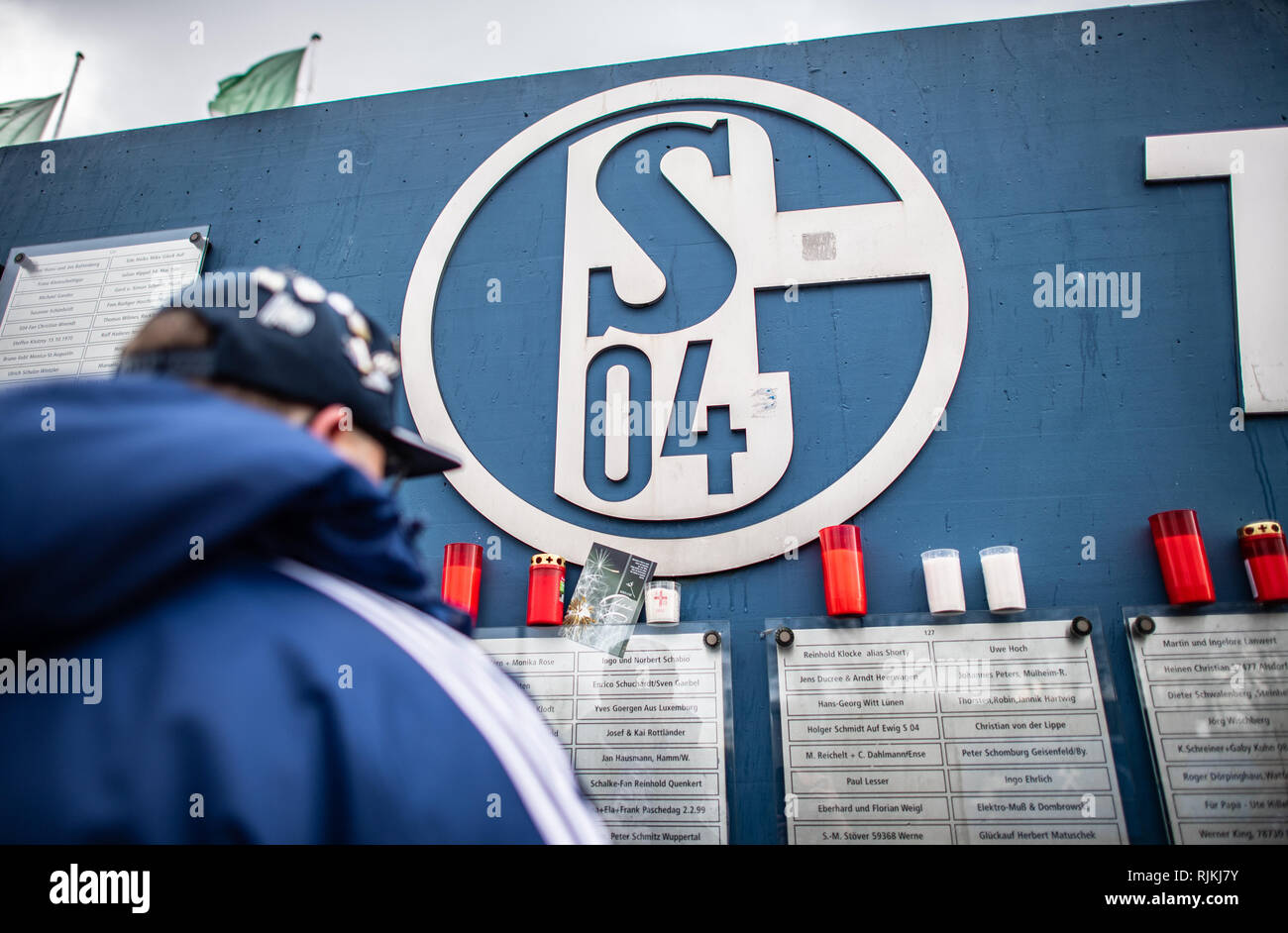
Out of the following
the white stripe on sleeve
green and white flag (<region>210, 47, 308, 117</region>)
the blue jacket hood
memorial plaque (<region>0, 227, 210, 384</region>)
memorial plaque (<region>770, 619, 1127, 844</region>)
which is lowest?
memorial plaque (<region>770, 619, 1127, 844</region>)

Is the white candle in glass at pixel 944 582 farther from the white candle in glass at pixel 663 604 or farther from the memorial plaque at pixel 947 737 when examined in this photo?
the white candle in glass at pixel 663 604

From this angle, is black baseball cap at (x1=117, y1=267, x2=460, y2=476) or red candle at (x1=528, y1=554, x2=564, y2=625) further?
red candle at (x1=528, y1=554, x2=564, y2=625)

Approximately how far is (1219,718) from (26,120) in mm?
3852

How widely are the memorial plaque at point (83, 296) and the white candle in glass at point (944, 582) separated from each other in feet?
6.79

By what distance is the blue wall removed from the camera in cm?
141

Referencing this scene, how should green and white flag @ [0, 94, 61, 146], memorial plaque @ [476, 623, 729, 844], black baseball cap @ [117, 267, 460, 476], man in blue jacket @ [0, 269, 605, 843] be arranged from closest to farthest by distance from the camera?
man in blue jacket @ [0, 269, 605, 843] < black baseball cap @ [117, 267, 460, 476] < memorial plaque @ [476, 623, 729, 844] < green and white flag @ [0, 94, 61, 146]

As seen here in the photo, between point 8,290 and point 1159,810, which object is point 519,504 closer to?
point 1159,810

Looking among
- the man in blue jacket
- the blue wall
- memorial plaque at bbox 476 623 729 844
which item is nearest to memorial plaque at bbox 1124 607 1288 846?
the blue wall

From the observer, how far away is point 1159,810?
1185 mm

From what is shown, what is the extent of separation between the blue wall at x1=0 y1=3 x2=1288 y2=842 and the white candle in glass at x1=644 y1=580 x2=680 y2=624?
2.9 inches

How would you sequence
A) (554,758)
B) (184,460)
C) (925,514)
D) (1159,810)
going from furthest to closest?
(925,514), (1159,810), (554,758), (184,460)

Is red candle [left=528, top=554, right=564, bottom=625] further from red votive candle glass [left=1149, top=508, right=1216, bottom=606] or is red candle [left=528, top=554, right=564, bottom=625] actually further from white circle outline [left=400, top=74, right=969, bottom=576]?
red votive candle glass [left=1149, top=508, right=1216, bottom=606]
